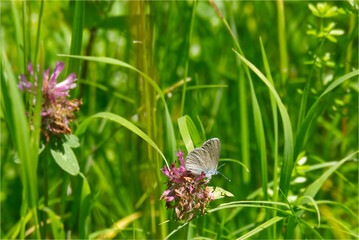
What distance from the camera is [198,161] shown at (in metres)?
1.02

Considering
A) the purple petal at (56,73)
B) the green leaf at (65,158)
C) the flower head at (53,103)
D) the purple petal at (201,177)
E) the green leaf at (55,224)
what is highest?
the purple petal at (56,73)

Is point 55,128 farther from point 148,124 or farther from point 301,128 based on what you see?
point 301,128

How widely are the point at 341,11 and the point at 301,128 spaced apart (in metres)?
0.55

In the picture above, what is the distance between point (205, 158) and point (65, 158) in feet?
1.42

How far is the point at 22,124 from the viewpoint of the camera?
2.99 ft

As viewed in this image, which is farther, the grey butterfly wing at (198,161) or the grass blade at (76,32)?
the grass blade at (76,32)

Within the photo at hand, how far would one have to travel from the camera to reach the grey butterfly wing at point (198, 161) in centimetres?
100

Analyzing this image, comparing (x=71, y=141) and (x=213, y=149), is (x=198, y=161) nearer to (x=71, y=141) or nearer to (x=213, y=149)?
(x=213, y=149)

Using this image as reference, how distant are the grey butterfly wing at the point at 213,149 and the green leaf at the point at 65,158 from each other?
0.39m

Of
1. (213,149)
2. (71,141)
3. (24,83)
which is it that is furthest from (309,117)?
(24,83)

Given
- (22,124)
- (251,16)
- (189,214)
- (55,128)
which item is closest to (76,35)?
(55,128)

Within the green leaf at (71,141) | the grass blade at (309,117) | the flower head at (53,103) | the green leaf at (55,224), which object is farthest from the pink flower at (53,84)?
the grass blade at (309,117)

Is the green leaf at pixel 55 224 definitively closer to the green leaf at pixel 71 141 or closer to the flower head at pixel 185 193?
the green leaf at pixel 71 141

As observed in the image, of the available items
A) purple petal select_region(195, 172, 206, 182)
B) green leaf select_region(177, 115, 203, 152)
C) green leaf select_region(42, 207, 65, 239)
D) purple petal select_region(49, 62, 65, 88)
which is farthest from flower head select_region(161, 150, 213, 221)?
purple petal select_region(49, 62, 65, 88)
